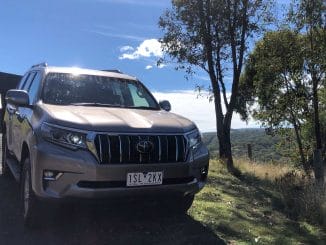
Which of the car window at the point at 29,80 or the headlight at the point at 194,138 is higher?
the car window at the point at 29,80

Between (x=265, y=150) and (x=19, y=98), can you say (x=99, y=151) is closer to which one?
(x=19, y=98)

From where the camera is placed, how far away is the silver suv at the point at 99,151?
5473mm

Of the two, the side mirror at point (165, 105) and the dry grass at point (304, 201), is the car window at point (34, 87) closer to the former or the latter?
the side mirror at point (165, 105)

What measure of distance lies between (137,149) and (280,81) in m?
16.0

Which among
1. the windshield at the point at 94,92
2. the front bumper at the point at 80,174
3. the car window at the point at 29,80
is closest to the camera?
the front bumper at the point at 80,174

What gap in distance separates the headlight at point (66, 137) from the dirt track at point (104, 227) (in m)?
0.70

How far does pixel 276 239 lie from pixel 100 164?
233 centimetres

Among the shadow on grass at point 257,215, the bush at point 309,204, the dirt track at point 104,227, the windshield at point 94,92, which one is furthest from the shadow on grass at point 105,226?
the bush at point 309,204

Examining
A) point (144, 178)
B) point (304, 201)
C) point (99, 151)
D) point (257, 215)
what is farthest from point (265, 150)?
point (99, 151)

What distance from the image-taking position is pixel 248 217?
7.48 m

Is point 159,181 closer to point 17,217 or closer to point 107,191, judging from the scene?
point 107,191

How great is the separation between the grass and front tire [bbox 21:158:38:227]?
213cm

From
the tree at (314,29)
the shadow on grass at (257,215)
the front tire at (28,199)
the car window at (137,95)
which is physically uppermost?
the tree at (314,29)

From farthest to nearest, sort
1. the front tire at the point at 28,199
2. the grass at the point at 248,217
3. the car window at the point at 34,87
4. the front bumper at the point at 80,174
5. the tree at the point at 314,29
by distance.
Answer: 1. the tree at the point at 314,29
2. the car window at the point at 34,87
3. the grass at the point at 248,217
4. the front tire at the point at 28,199
5. the front bumper at the point at 80,174
